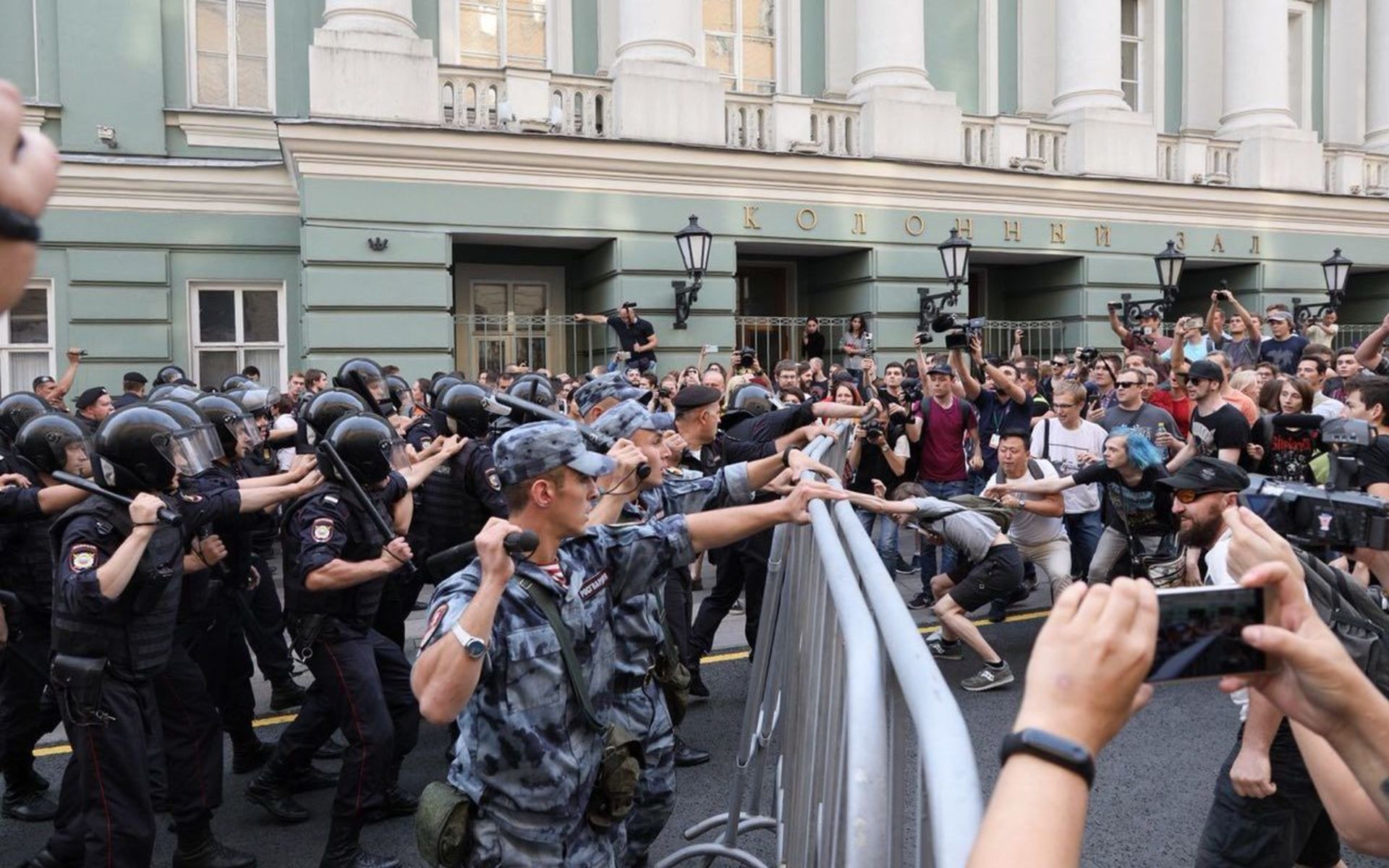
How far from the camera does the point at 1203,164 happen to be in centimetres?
1958

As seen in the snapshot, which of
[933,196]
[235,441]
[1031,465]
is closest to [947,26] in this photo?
[933,196]

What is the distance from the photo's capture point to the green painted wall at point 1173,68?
2159 cm

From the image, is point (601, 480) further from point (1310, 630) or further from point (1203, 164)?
point (1203, 164)

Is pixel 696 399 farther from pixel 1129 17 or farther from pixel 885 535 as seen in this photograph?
pixel 1129 17

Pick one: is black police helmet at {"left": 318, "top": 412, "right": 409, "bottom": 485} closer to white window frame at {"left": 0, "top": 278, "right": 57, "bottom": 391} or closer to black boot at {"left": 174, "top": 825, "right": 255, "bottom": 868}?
black boot at {"left": 174, "top": 825, "right": 255, "bottom": 868}

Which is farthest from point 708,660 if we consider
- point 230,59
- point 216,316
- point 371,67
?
point 230,59

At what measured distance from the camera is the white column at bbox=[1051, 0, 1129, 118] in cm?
1859

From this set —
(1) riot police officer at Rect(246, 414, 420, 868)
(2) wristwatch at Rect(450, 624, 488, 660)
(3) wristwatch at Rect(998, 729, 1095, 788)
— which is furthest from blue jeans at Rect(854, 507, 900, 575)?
(3) wristwatch at Rect(998, 729, 1095, 788)

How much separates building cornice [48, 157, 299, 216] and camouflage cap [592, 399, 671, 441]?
39.8 ft

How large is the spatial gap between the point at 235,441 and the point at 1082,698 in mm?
5712

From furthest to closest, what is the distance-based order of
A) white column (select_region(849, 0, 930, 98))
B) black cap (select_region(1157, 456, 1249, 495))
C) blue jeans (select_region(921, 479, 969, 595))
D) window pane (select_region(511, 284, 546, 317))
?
1. window pane (select_region(511, 284, 546, 317))
2. white column (select_region(849, 0, 930, 98))
3. blue jeans (select_region(921, 479, 969, 595))
4. black cap (select_region(1157, 456, 1249, 495))

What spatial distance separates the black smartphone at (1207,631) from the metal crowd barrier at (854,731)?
305 millimetres

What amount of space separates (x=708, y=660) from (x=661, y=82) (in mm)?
10231

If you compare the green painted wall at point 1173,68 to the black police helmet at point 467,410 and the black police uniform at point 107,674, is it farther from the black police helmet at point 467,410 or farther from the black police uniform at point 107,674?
the black police uniform at point 107,674
